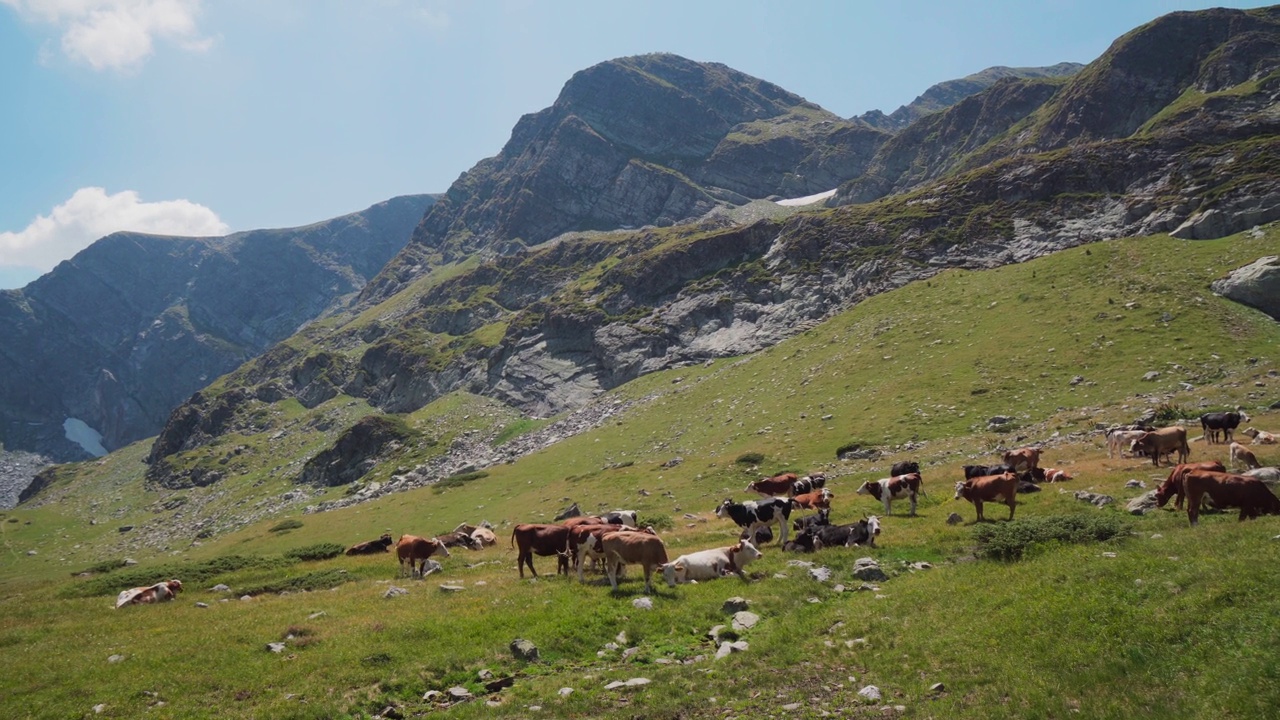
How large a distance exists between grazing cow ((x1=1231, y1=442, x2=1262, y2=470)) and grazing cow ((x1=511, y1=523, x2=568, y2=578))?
2461 cm

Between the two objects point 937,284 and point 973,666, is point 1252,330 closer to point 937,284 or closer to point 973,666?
point 937,284

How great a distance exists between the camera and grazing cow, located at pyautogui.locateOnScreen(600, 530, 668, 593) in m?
18.5

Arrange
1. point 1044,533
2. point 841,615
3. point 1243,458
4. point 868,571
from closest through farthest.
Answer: point 841,615
point 1044,533
point 868,571
point 1243,458

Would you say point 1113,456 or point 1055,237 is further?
point 1055,237

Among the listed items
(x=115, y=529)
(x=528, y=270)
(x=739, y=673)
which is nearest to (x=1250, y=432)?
(x=739, y=673)

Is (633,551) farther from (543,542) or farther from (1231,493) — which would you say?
(1231,493)

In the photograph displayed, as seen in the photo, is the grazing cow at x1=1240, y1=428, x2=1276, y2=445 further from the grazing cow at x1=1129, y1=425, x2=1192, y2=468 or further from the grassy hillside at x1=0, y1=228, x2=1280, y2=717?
the grazing cow at x1=1129, y1=425, x2=1192, y2=468

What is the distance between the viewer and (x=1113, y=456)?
97.0 ft

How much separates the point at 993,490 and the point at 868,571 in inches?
289

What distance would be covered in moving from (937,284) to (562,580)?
74.8 metres

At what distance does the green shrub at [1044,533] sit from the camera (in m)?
16.2

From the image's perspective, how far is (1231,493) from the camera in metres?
16.5

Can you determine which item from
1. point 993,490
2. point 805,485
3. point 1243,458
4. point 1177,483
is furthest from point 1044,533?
point 805,485

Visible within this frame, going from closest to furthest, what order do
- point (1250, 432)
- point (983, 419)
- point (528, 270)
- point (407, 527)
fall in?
point (1250, 432) < point (983, 419) < point (407, 527) < point (528, 270)
